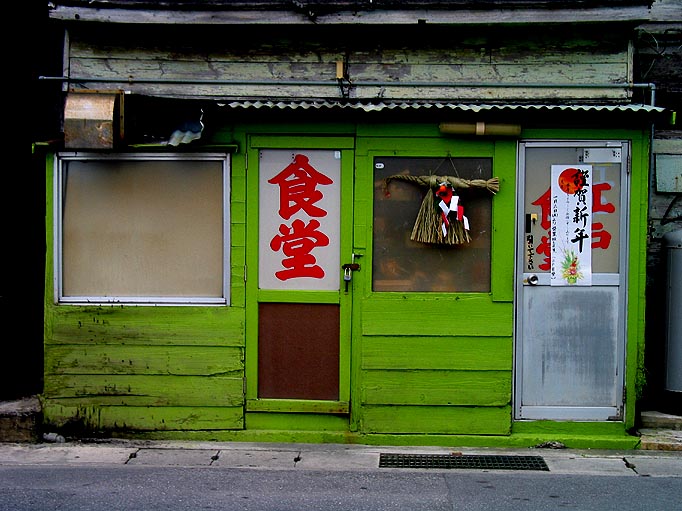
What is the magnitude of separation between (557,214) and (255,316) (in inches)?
121

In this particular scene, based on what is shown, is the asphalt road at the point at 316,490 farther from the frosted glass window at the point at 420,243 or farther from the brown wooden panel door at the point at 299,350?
the frosted glass window at the point at 420,243

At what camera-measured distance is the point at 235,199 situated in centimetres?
795

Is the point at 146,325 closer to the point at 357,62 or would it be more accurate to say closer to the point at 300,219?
the point at 300,219

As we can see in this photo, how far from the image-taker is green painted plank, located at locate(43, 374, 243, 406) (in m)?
7.99

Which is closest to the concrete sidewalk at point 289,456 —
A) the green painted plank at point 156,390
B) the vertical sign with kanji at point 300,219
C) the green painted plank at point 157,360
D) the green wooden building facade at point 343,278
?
the green wooden building facade at point 343,278

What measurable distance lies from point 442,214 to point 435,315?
974 mm

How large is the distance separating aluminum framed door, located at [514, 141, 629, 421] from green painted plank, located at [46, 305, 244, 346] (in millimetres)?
2829

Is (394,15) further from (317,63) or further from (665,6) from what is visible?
(665,6)

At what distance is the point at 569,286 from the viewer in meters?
7.90

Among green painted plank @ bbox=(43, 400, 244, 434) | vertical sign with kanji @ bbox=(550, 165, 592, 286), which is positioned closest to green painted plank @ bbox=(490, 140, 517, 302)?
vertical sign with kanji @ bbox=(550, 165, 592, 286)

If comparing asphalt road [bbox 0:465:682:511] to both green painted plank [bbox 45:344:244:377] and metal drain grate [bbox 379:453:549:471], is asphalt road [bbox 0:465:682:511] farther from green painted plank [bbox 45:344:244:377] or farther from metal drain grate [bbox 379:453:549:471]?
green painted plank [bbox 45:344:244:377]

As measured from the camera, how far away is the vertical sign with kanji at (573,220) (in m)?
7.89

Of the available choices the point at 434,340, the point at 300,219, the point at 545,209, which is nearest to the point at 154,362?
the point at 300,219

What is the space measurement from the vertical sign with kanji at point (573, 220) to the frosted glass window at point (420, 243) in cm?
65
